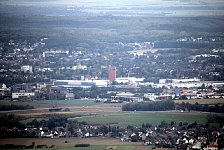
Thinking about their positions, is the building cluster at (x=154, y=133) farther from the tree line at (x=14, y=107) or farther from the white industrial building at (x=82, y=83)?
the white industrial building at (x=82, y=83)

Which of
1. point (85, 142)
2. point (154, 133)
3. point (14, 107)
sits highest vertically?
point (14, 107)

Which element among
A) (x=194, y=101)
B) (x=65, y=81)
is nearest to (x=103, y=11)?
(x=65, y=81)

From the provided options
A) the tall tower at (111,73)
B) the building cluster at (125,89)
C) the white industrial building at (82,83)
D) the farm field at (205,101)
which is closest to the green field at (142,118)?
the farm field at (205,101)

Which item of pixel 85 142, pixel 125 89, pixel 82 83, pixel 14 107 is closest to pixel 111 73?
pixel 82 83

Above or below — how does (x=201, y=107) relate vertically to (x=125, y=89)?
below

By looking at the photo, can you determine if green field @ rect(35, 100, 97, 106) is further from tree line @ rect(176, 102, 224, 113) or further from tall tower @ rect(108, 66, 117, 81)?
tall tower @ rect(108, 66, 117, 81)

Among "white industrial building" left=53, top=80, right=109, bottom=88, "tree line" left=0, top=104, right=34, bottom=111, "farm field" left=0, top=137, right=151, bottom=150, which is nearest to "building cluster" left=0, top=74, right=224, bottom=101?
"white industrial building" left=53, top=80, right=109, bottom=88

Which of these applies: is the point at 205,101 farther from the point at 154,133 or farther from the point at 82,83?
the point at 82,83
